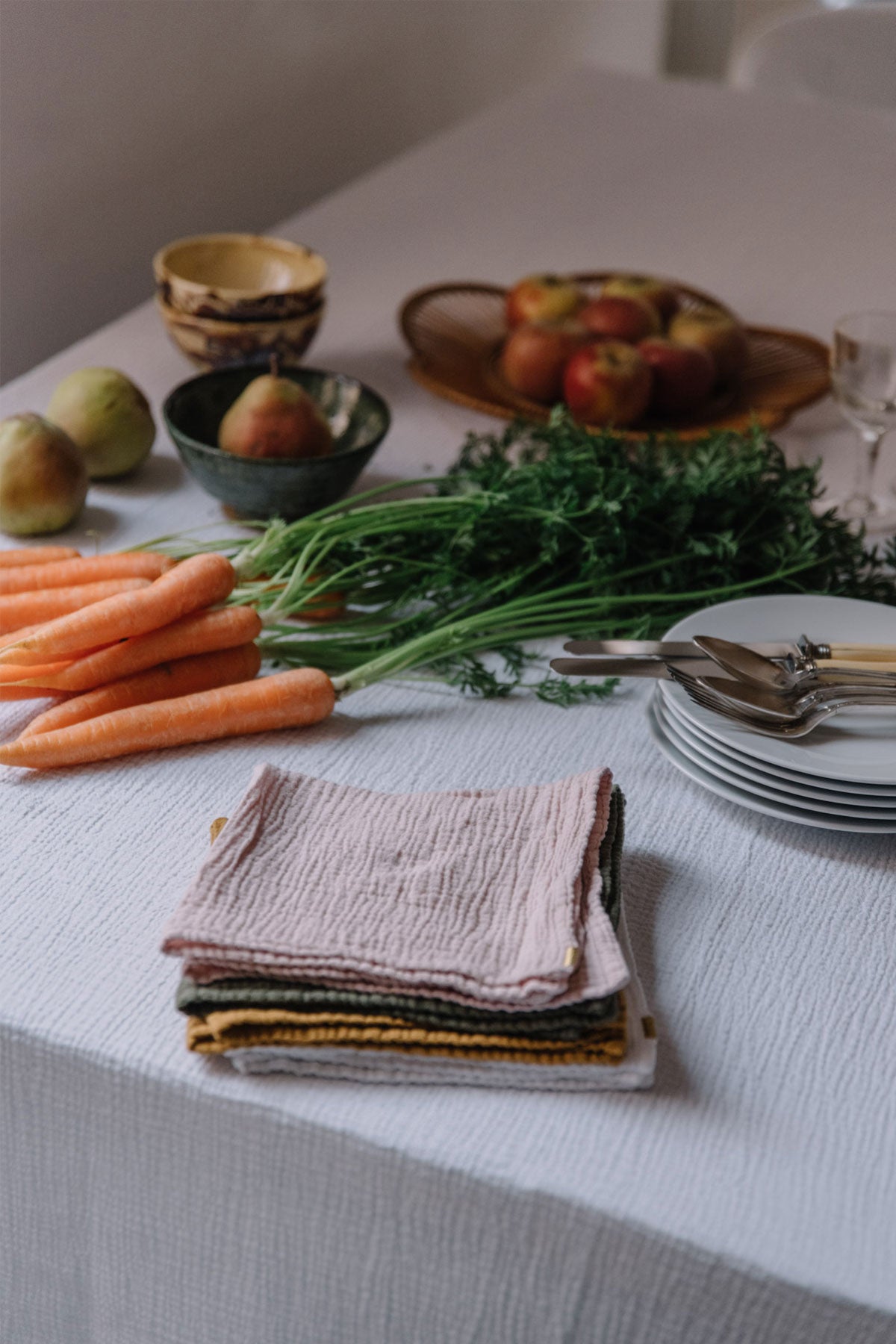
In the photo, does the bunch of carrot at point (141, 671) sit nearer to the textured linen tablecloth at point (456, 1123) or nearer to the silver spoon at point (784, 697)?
the textured linen tablecloth at point (456, 1123)

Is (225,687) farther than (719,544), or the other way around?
(719,544)

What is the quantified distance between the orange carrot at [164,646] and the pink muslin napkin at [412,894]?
184 mm

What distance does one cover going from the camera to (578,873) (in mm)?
→ 716

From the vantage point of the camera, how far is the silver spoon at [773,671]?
2.92 feet

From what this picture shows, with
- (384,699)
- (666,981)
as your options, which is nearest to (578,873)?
(666,981)

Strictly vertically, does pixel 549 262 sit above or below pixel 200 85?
below

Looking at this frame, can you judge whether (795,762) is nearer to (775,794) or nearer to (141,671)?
(775,794)

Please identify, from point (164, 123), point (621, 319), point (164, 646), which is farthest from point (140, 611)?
point (164, 123)

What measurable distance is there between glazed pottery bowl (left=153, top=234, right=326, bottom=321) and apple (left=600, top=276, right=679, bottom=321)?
37cm

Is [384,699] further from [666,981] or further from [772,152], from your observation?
[772,152]

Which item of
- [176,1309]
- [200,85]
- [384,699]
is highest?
[200,85]

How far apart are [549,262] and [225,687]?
1.25 m

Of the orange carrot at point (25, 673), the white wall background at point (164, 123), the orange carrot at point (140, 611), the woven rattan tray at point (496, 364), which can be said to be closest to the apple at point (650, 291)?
the woven rattan tray at point (496, 364)

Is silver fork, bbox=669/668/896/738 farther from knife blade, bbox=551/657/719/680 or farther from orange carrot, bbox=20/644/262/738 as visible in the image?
orange carrot, bbox=20/644/262/738
